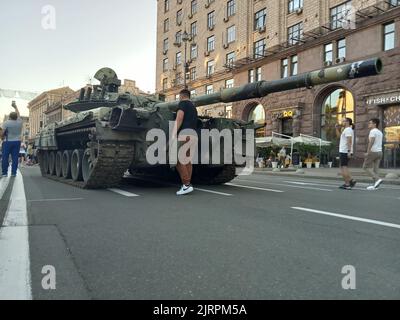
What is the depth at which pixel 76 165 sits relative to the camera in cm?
1063

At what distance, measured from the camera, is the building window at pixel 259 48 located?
33.9 meters

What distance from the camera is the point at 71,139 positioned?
11562 mm

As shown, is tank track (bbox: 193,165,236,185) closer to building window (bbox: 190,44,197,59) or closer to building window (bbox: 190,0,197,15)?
building window (bbox: 190,44,197,59)

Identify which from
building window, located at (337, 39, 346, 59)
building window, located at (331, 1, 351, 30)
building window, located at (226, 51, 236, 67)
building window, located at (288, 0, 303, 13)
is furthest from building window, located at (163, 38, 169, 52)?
building window, located at (337, 39, 346, 59)

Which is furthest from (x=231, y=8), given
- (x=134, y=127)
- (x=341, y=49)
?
(x=134, y=127)

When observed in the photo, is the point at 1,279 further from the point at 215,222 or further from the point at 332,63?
the point at 332,63

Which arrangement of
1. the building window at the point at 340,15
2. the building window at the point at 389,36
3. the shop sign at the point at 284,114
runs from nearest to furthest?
1. the building window at the point at 389,36
2. the building window at the point at 340,15
3. the shop sign at the point at 284,114

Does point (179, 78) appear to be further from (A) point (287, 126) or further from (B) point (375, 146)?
(B) point (375, 146)

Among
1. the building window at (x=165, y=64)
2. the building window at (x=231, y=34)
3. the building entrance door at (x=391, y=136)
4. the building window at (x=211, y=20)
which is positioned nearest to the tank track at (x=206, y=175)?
the building entrance door at (x=391, y=136)

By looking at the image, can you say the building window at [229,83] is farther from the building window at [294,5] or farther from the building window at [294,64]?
the building window at [294,5]

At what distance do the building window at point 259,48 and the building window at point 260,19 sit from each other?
1207mm

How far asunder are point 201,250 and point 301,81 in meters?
4.55

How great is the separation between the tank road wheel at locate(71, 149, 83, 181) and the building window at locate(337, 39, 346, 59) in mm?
21224
